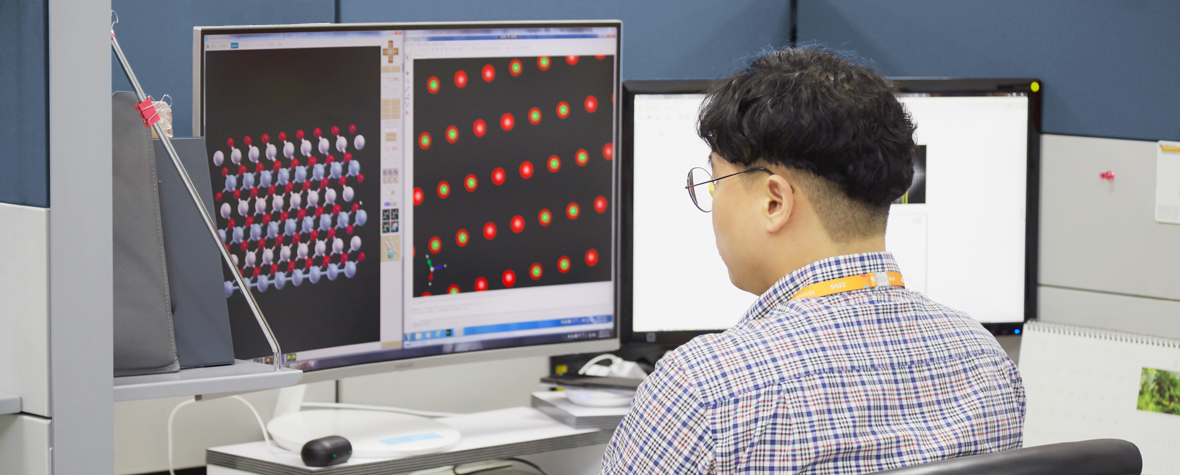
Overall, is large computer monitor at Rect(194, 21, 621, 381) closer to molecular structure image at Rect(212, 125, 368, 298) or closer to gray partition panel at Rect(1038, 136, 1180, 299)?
molecular structure image at Rect(212, 125, 368, 298)

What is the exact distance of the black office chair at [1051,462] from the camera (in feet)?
2.00

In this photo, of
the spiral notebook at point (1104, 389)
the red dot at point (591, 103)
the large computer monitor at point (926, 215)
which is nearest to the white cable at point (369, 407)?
the large computer monitor at point (926, 215)

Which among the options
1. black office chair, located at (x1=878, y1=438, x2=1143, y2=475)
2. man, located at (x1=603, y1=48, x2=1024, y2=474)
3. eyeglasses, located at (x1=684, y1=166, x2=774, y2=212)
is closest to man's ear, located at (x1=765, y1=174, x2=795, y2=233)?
man, located at (x1=603, y1=48, x2=1024, y2=474)

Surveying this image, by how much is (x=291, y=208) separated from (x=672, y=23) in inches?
29.9

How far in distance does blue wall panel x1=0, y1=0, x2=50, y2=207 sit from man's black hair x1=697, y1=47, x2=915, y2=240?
0.54 metres

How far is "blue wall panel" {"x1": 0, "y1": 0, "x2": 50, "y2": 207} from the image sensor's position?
0.70m

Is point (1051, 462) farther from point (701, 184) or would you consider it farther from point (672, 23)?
point (672, 23)

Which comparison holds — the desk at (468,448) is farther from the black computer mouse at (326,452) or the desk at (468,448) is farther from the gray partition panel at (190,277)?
the gray partition panel at (190,277)

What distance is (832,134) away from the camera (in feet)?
2.61

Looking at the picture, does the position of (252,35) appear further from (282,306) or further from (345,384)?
(345,384)

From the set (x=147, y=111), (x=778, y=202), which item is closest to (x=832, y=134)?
(x=778, y=202)

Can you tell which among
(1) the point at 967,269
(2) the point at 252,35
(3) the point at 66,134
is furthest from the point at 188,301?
(1) the point at 967,269

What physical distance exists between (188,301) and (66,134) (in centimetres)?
21

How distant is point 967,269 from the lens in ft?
4.98
